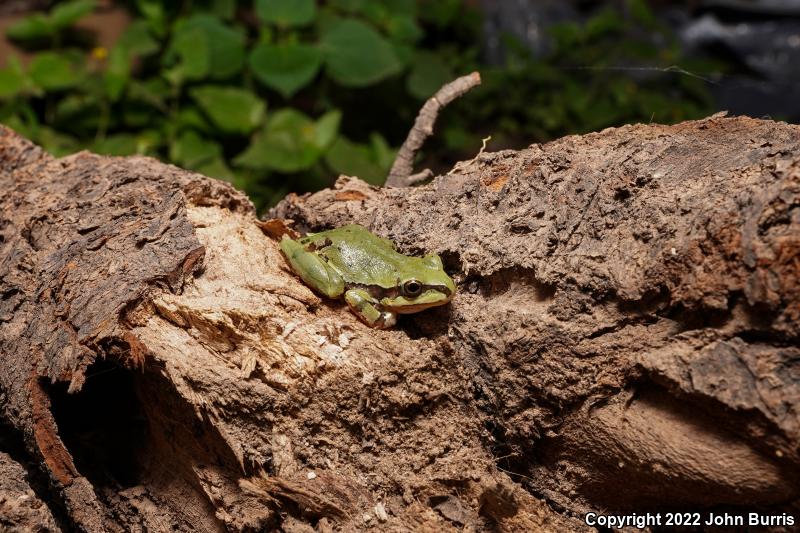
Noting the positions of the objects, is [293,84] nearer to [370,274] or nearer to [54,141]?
[54,141]

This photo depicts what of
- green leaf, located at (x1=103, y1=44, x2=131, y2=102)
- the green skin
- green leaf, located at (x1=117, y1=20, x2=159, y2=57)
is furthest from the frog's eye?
green leaf, located at (x1=117, y1=20, x2=159, y2=57)

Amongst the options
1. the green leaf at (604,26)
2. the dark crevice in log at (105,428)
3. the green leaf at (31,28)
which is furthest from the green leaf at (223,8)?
the dark crevice in log at (105,428)

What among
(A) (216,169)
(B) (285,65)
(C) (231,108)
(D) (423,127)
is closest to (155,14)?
(C) (231,108)

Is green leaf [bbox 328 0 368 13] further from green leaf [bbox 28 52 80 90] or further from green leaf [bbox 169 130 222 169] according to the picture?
green leaf [bbox 28 52 80 90]

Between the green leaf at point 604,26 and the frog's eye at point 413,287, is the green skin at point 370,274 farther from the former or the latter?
the green leaf at point 604,26

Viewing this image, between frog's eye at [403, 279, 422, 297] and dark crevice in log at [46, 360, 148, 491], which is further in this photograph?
dark crevice in log at [46, 360, 148, 491]

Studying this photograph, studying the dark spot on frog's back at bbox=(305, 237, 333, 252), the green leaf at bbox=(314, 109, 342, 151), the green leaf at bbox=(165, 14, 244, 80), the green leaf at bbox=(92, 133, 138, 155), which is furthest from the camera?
the green leaf at bbox=(165, 14, 244, 80)

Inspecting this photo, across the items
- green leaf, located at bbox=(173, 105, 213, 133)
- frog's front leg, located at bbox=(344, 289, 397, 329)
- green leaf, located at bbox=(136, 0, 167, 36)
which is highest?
green leaf, located at bbox=(136, 0, 167, 36)

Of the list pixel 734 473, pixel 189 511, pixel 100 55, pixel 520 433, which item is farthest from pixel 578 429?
pixel 100 55
